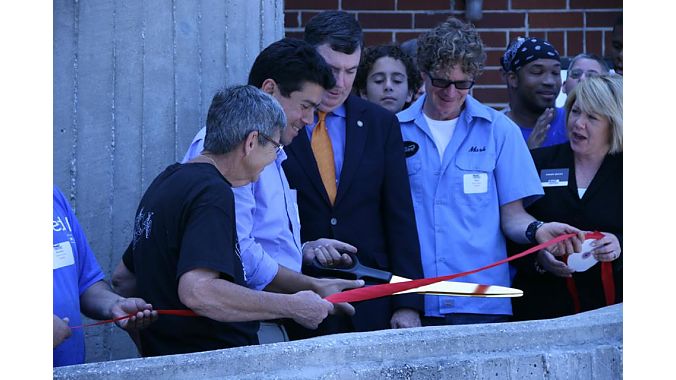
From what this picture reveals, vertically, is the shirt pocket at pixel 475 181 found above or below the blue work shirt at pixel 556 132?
below

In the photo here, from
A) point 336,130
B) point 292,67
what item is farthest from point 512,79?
point 292,67

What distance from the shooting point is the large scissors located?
3765 millimetres

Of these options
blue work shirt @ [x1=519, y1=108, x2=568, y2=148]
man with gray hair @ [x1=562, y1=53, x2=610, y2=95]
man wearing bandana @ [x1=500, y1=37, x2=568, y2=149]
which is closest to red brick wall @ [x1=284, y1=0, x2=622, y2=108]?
man with gray hair @ [x1=562, y1=53, x2=610, y2=95]

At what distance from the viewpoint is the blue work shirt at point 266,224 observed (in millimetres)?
3420

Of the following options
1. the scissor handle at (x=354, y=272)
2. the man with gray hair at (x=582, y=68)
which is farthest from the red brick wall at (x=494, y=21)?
the scissor handle at (x=354, y=272)

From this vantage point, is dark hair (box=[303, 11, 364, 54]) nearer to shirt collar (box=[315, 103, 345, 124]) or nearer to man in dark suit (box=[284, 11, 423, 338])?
man in dark suit (box=[284, 11, 423, 338])

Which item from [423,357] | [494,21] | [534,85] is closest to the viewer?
[423,357]

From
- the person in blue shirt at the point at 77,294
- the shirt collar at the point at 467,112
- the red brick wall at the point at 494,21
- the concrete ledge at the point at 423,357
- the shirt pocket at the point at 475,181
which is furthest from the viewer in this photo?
the red brick wall at the point at 494,21

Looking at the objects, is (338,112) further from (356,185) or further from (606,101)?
(606,101)

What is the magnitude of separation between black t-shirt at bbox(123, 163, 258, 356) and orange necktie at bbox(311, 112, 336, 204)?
33.4 inches

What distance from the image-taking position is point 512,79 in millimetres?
5082

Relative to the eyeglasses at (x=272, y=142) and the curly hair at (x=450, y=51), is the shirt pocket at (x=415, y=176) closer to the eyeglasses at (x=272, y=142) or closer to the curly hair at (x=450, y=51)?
the curly hair at (x=450, y=51)

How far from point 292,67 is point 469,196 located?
2.97ft

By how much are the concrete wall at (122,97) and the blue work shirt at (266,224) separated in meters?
0.79
